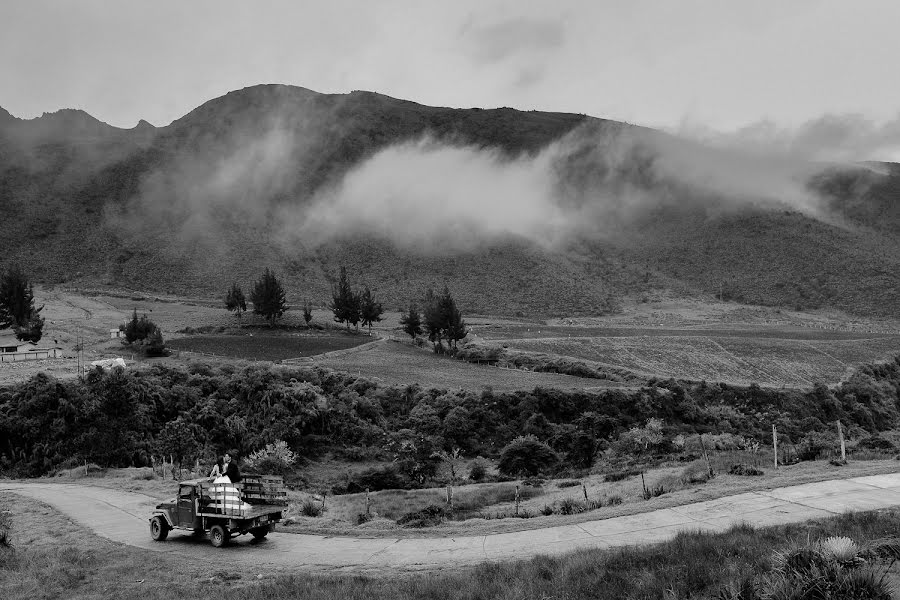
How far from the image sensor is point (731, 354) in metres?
53.8

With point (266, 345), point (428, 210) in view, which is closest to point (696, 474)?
point (266, 345)

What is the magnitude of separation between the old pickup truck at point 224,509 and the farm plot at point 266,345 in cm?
3391

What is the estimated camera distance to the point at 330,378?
38.8 metres

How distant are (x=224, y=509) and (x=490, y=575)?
631 centimetres

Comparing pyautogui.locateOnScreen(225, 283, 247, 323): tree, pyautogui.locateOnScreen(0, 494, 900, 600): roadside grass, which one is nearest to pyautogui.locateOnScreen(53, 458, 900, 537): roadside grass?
pyautogui.locateOnScreen(0, 494, 900, 600): roadside grass

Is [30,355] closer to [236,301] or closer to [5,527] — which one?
[5,527]

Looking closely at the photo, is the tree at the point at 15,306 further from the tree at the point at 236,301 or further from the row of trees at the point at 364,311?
the row of trees at the point at 364,311

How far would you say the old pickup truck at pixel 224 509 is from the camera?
41.5 ft

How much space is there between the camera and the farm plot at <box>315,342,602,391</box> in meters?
40.2

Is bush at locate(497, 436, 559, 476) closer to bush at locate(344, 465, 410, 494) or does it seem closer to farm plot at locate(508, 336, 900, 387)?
bush at locate(344, 465, 410, 494)

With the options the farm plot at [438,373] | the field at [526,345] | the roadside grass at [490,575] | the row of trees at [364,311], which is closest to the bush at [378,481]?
the roadside grass at [490,575]

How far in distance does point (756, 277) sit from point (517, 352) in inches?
3127

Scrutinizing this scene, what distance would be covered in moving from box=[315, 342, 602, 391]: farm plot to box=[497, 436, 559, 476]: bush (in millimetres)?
10640

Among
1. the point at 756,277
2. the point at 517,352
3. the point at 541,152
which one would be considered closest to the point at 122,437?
the point at 517,352
